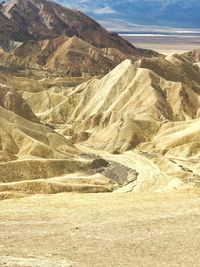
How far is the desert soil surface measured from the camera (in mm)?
33094

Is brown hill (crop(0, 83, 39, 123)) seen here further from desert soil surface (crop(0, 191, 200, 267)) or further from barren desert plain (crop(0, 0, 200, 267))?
desert soil surface (crop(0, 191, 200, 267))

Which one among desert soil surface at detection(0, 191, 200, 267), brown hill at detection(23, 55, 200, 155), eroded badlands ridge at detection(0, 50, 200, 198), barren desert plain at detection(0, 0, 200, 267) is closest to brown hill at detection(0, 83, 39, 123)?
eroded badlands ridge at detection(0, 50, 200, 198)

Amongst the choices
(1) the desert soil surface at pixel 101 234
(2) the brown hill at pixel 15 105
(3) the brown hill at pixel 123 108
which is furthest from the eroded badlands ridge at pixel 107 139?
(1) the desert soil surface at pixel 101 234

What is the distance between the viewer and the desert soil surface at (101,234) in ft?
109

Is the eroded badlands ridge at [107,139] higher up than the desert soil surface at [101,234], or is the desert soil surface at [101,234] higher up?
the desert soil surface at [101,234]

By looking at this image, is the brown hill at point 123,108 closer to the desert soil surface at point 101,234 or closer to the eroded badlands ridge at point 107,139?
the eroded badlands ridge at point 107,139

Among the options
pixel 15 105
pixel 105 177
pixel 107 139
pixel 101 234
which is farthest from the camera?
pixel 107 139

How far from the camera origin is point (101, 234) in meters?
38.0

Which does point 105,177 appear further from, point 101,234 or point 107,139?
point 101,234

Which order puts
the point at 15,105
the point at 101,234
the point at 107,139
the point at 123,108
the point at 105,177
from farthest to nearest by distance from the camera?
the point at 123,108, the point at 107,139, the point at 15,105, the point at 105,177, the point at 101,234

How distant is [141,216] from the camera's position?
43.4 m

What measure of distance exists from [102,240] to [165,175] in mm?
69817

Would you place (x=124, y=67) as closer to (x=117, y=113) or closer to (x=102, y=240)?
(x=117, y=113)

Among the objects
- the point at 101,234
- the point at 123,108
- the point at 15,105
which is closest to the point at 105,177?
the point at 15,105
